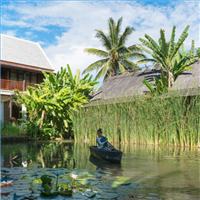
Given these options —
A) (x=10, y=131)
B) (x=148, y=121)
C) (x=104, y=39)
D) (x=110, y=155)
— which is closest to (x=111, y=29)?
(x=104, y=39)

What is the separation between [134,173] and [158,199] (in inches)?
96.7

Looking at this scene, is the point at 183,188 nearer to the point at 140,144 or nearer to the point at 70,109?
the point at 140,144

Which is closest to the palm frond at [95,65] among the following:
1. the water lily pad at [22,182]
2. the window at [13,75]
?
the window at [13,75]

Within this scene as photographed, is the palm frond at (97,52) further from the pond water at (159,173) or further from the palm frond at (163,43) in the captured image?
the pond water at (159,173)

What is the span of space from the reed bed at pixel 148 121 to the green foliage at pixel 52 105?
2562mm

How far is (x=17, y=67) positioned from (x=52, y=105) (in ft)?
24.2

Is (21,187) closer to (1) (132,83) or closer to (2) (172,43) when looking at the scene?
(2) (172,43)

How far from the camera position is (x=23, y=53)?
26.7 meters

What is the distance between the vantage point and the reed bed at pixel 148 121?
38.8 feet

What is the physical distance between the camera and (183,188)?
5.57 metres

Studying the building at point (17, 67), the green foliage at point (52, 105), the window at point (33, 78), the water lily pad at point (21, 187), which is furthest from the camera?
the window at point (33, 78)

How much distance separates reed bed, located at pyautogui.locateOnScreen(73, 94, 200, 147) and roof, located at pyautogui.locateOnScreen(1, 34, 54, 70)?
11.1 metres

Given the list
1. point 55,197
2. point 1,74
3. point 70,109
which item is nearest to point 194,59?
point 70,109

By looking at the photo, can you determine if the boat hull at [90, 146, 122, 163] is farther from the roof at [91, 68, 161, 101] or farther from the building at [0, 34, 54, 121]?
the building at [0, 34, 54, 121]
